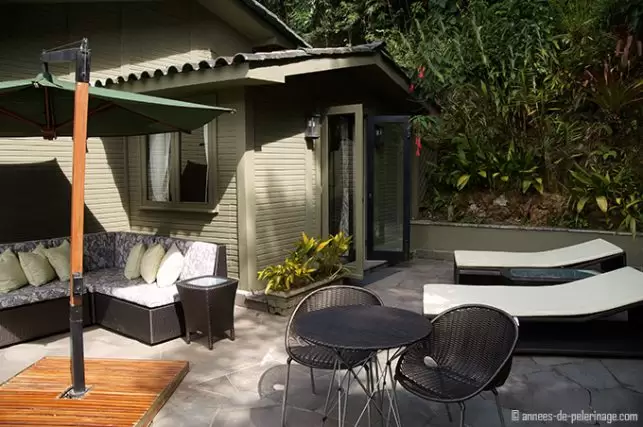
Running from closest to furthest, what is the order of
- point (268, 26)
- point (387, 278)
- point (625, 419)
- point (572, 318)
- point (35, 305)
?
point (625, 419)
point (572, 318)
point (35, 305)
point (387, 278)
point (268, 26)

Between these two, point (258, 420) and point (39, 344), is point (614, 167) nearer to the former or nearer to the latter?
point (258, 420)

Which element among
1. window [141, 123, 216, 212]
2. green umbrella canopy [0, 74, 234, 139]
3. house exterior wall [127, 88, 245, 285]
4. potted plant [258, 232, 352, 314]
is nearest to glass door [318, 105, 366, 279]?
potted plant [258, 232, 352, 314]

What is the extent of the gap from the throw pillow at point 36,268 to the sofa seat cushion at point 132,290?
39cm

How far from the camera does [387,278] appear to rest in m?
7.30

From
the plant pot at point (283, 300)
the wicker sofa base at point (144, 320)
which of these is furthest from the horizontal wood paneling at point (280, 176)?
the wicker sofa base at point (144, 320)

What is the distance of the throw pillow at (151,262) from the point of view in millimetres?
5211

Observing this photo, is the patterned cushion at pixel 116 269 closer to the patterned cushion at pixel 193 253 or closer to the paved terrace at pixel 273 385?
the patterned cushion at pixel 193 253

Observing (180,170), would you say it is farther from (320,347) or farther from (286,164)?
(320,347)

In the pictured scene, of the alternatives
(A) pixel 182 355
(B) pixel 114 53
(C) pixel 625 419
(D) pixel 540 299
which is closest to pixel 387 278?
(D) pixel 540 299

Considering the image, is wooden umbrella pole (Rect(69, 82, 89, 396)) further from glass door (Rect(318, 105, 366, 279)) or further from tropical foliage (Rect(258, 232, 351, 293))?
glass door (Rect(318, 105, 366, 279))

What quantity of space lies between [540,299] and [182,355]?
3.18 m

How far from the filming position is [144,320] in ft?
15.0

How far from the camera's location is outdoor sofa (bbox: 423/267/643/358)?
4.11 meters

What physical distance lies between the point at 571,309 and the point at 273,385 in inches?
97.9
